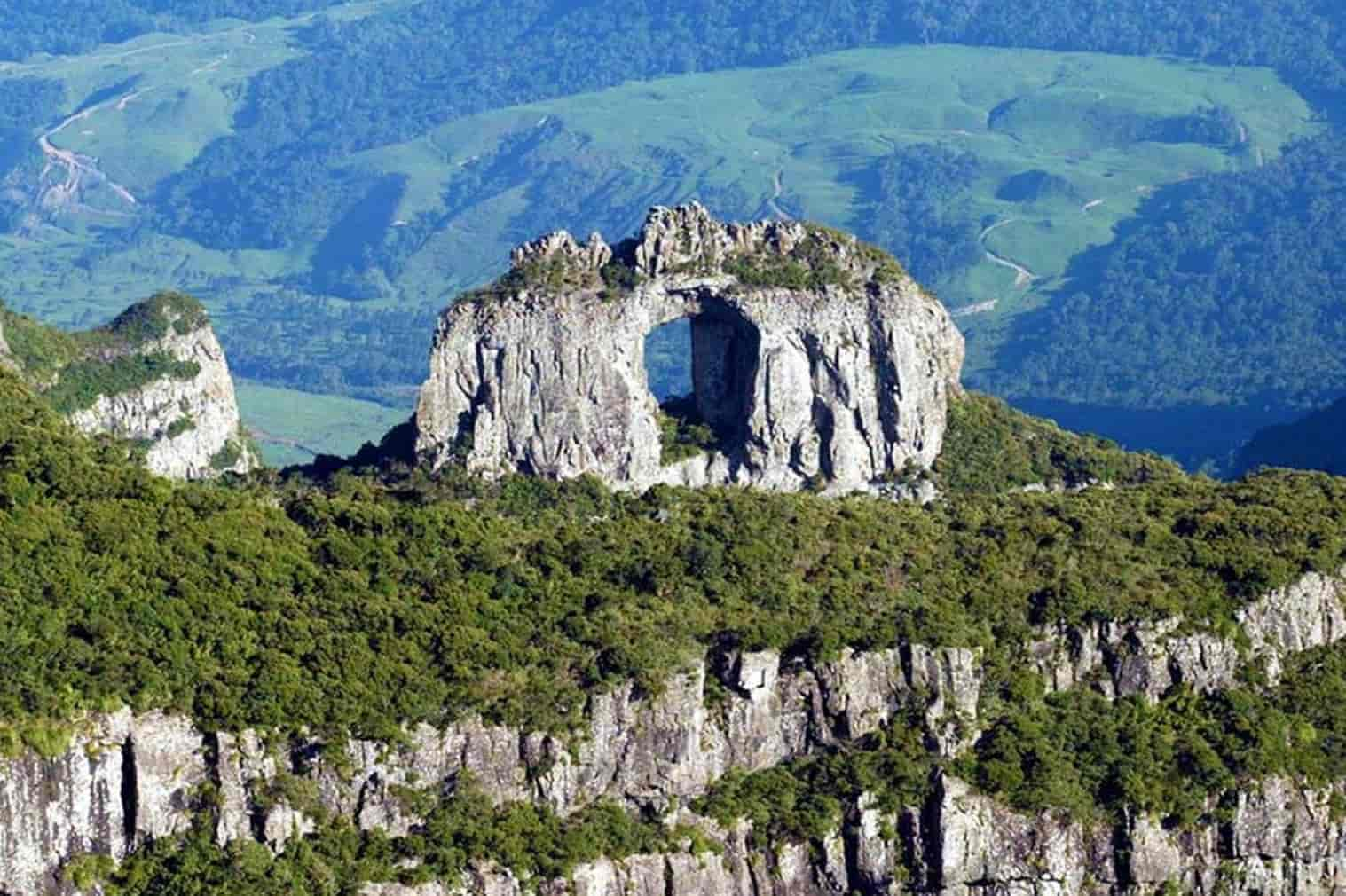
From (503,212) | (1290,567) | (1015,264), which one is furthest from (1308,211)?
(1290,567)

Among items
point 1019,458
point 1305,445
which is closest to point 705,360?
point 1019,458

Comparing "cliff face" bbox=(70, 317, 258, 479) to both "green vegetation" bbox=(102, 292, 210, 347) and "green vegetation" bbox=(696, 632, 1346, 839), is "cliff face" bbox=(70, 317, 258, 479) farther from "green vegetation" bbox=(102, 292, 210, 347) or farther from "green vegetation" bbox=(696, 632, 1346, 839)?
"green vegetation" bbox=(696, 632, 1346, 839)

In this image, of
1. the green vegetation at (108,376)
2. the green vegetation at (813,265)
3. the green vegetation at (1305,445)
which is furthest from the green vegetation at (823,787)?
the green vegetation at (1305,445)

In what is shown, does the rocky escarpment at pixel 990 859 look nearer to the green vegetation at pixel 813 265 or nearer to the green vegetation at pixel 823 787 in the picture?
the green vegetation at pixel 823 787

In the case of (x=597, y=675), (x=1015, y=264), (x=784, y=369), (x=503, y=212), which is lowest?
(x=597, y=675)

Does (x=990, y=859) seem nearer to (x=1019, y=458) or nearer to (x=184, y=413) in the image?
(x=1019, y=458)

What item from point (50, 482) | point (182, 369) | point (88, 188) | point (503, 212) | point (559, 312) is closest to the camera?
point (50, 482)

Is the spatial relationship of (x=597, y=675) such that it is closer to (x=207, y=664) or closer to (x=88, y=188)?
(x=207, y=664)
